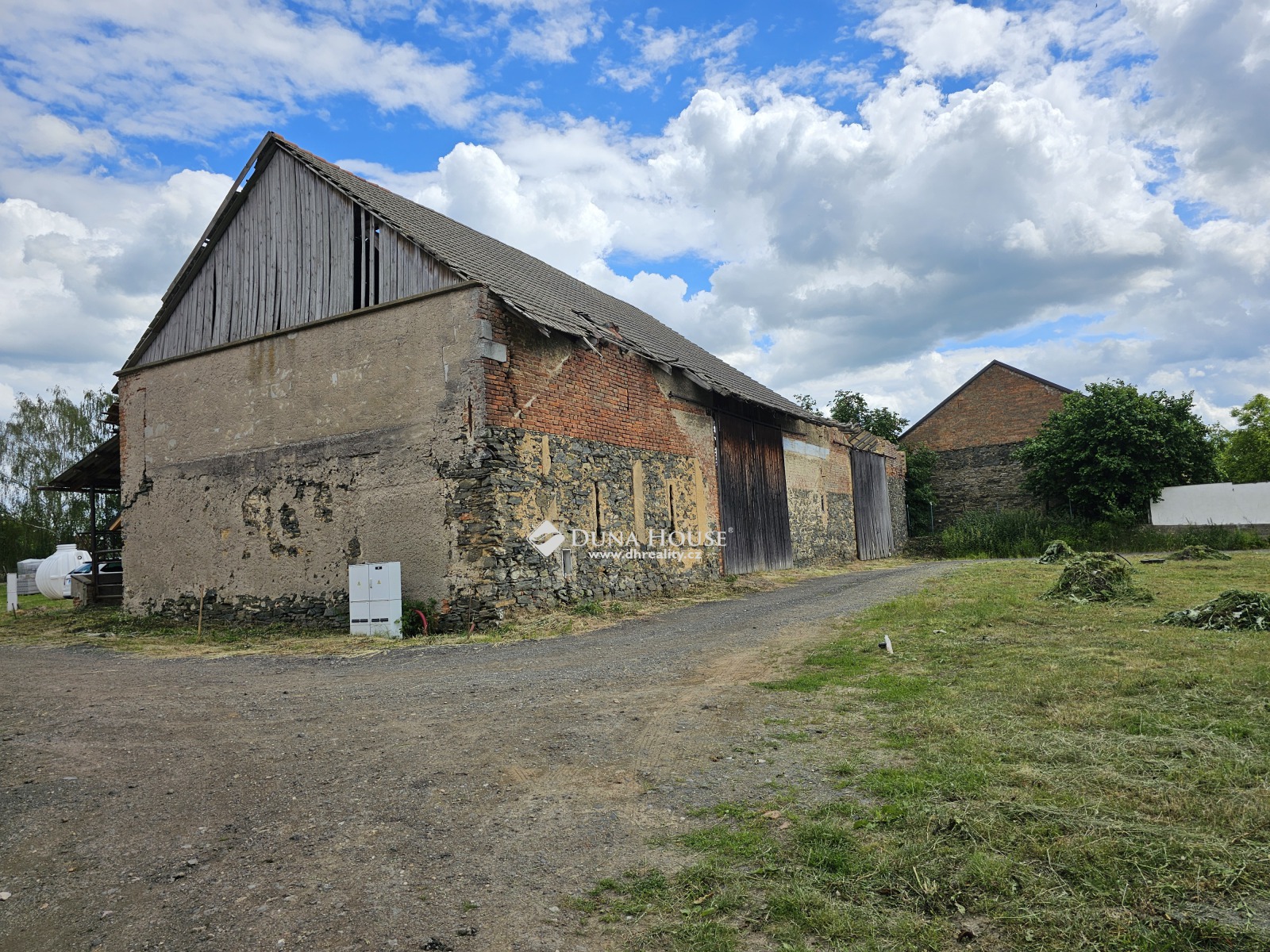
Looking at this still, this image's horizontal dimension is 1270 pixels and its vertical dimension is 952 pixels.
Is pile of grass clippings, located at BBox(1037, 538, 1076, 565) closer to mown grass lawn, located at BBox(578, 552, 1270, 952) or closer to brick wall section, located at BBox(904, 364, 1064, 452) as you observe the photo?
brick wall section, located at BBox(904, 364, 1064, 452)

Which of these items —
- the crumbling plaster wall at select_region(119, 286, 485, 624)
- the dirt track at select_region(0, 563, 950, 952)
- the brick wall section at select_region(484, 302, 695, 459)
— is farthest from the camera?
the brick wall section at select_region(484, 302, 695, 459)

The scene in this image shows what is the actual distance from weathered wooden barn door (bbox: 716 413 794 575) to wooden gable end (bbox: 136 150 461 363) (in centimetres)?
812

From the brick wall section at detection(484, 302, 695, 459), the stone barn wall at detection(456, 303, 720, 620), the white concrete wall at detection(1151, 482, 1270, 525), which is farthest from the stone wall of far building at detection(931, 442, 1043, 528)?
the brick wall section at detection(484, 302, 695, 459)

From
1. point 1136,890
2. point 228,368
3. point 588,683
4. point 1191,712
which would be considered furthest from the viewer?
point 228,368

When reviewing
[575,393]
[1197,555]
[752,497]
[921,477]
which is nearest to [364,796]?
[575,393]

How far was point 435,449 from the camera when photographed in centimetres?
1096

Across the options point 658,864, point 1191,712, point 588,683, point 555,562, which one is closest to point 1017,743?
point 1191,712

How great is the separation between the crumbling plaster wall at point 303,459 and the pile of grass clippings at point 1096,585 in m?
8.20

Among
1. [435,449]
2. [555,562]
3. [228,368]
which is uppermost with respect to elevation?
[228,368]

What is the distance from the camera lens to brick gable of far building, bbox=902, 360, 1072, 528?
29.2 meters

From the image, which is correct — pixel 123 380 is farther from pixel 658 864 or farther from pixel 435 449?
pixel 658 864

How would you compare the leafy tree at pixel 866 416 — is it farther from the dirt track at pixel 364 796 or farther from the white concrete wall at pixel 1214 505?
the dirt track at pixel 364 796

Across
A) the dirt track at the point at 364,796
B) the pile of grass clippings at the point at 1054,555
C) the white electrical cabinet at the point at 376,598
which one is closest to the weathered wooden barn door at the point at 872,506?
the pile of grass clippings at the point at 1054,555

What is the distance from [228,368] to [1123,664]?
46.8 feet
